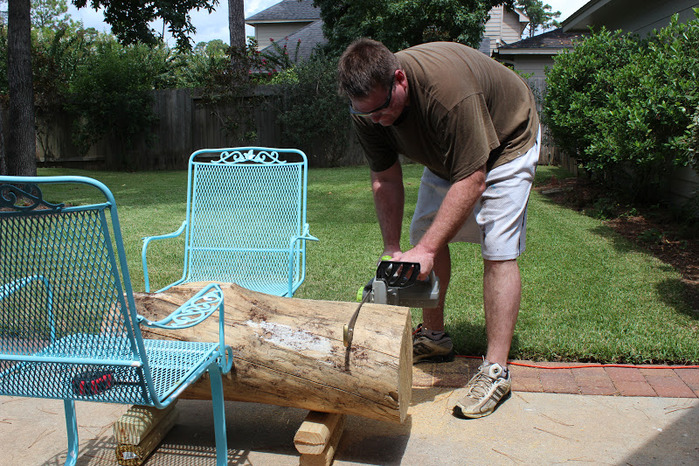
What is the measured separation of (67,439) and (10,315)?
993 millimetres

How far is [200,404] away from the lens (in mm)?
3049

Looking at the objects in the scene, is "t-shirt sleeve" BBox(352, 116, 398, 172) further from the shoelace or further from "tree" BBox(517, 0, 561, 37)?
"tree" BBox(517, 0, 561, 37)

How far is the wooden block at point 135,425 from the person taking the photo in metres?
2.42

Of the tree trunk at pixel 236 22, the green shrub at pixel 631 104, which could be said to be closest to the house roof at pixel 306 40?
the tree trunk at pixel 236 22

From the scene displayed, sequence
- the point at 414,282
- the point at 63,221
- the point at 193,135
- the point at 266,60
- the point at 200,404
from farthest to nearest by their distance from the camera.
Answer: the point at 266,60, the point at 193,135, the point at 200,404, the point at 414,282, the point at 63,221

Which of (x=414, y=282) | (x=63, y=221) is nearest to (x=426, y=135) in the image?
(x=414, y=282)

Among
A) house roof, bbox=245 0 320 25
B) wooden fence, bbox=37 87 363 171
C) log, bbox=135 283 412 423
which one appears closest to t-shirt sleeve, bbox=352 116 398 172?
log, bbox=135 283 412 423

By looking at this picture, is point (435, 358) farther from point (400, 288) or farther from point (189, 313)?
point (189, 313)

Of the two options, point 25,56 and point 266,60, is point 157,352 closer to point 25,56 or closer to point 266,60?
point 25,56

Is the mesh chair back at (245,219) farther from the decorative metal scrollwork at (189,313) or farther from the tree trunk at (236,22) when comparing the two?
the tree trunk at (236,22)

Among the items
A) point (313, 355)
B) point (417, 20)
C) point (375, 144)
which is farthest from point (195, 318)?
point (417, 20)

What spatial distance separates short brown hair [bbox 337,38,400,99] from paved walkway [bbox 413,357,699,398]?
1.59 meters

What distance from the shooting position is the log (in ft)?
7.83

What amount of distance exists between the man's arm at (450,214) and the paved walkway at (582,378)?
2.98 ft
